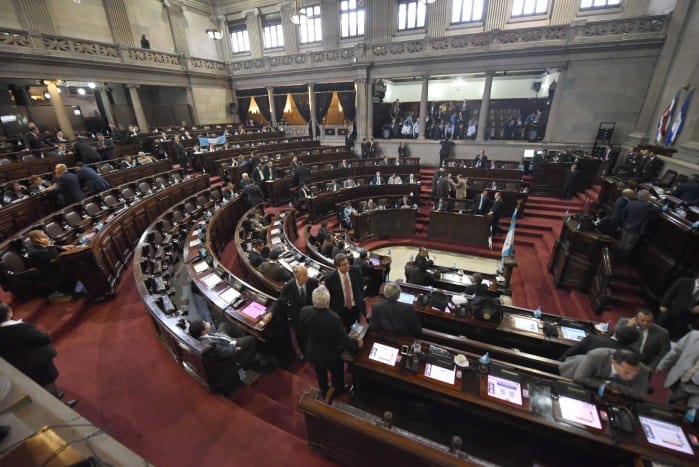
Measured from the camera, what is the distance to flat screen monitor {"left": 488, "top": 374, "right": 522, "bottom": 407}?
2.55m

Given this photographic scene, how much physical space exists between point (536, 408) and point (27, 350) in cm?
451

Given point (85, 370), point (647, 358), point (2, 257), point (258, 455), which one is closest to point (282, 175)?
point (2, 257)

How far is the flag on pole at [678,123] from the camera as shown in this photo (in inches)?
315

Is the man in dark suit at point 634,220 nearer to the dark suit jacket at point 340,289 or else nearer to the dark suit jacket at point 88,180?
the dark suit jacket at point 340,289

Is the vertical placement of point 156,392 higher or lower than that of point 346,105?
lower

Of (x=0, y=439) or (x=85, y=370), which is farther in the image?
A: (x=85, y=370)

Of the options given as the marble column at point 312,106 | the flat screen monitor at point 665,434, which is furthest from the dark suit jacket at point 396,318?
the marble column at point 312,106

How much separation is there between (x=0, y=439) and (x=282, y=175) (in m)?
9.55

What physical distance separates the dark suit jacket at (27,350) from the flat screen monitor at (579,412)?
4.60m

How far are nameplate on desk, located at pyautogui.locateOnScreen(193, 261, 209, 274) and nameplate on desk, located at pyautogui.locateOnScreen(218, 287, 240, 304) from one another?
0.75 metres

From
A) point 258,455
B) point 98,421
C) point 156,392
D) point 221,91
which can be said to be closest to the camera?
point 258,455

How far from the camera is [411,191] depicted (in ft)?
33.9

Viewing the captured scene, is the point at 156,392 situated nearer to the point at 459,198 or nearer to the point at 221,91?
the point at 459,198

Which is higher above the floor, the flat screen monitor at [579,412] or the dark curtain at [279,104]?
the dark curtain at [279,104]
